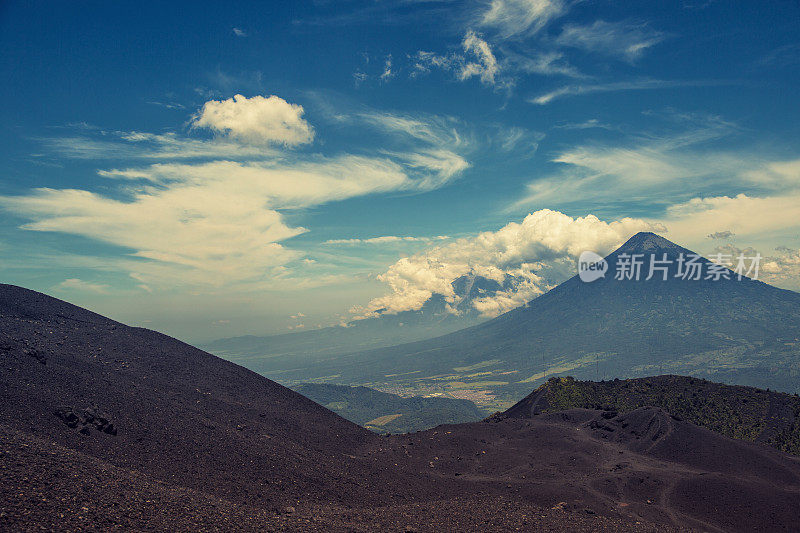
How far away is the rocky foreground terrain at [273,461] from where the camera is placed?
21.3 metres

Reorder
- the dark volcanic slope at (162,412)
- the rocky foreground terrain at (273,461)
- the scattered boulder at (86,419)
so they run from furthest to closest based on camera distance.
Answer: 1. the scattered boulder at (86,419)
2. the dark volcanic slope at (162,412)
3. the rocky foreground terrain at (273,461)

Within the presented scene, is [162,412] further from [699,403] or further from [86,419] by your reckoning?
[699,403]

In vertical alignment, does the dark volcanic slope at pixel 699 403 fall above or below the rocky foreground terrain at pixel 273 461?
above

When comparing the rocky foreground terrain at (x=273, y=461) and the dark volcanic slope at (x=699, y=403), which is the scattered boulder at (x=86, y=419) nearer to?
the rocky foreground terrain at (x=273, y=461)

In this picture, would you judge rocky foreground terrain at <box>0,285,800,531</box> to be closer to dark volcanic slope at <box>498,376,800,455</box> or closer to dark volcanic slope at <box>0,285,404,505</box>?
dark volcanic slope at <box>0,285,404,505</box>

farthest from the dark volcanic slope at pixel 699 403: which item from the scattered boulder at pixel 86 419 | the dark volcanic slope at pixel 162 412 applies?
the scattered boulder at pixel 86 419

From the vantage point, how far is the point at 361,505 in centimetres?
2975

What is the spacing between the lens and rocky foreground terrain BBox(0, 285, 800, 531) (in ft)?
69.8

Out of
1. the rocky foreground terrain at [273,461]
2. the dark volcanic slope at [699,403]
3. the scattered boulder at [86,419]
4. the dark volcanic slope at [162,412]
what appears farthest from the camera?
the dark volcanic slope at [699,403]

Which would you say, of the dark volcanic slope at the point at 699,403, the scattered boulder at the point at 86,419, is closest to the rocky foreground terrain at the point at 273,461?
the scattered boulder at the point at 86,419

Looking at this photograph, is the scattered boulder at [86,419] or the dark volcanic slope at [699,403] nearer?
the scattered boulder at [86,419]

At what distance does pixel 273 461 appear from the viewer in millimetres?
33188

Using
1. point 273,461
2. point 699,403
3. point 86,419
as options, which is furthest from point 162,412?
point 699,403

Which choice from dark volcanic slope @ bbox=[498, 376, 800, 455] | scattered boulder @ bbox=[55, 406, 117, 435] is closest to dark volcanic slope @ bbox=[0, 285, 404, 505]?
scattered boulder @ bbox=[55, 406, 117, 435]
